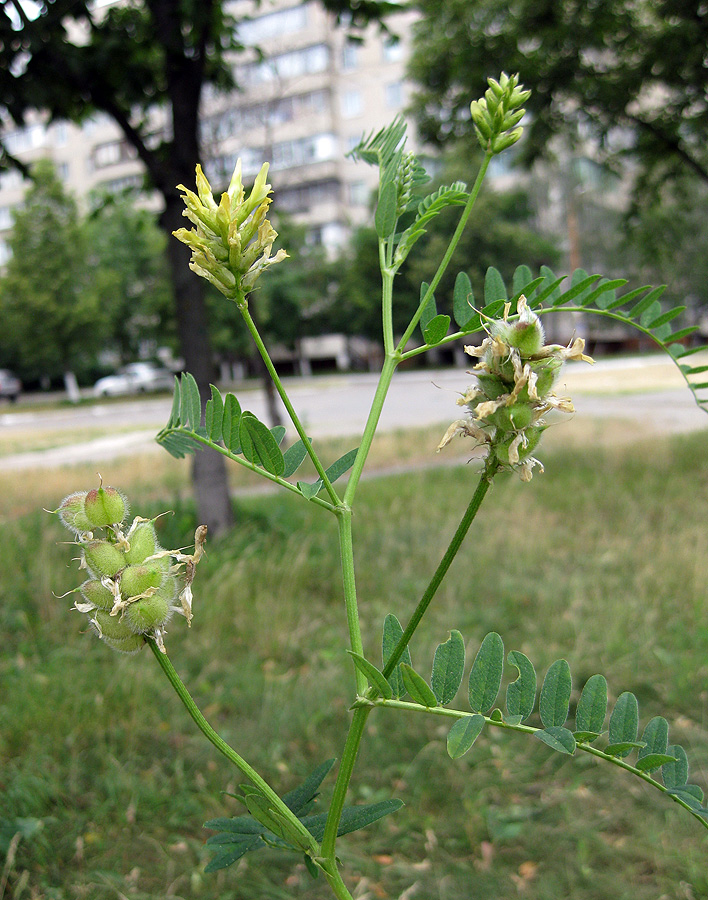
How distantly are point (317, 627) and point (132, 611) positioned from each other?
10.5 ft

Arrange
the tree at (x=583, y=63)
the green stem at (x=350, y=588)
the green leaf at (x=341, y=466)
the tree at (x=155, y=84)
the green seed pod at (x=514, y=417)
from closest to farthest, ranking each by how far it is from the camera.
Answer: the green seed pod at (x=514, y=417), the green stem at (x=350, y=588), the green leaf at (x=341, y=466), the tree at (x=155, y=84), the tree at (x=583, y=63)

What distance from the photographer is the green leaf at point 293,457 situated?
3.10ft

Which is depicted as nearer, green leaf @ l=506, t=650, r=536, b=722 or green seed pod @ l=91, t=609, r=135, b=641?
green seed pod @ l=91, t=609, r=135, b=641

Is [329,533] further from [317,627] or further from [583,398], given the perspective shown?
[583,398]

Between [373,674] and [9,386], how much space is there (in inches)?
1336

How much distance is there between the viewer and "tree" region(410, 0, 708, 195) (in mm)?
A: 7035

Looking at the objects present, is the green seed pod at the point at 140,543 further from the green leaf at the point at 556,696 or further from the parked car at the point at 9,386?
the parked car at the point at 9,386

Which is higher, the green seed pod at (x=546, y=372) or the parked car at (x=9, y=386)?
the parked car at (x=9, y=386)

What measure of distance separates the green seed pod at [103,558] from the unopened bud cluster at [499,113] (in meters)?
0.59

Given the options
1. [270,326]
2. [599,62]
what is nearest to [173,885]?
[599,62]

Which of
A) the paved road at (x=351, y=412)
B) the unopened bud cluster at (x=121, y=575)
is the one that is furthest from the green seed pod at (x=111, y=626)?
the paved road at (x=351, y=412)

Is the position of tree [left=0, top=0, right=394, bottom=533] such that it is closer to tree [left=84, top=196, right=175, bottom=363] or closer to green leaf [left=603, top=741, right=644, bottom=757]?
green leaf [left=603, top=741, right=644, bottom=757]

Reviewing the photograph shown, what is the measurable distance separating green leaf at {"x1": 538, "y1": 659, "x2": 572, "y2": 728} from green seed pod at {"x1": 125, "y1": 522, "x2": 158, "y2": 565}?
567 mm

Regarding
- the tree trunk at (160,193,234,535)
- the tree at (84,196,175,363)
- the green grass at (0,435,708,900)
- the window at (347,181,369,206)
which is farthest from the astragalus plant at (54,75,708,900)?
the window at (347,181,369,206)
